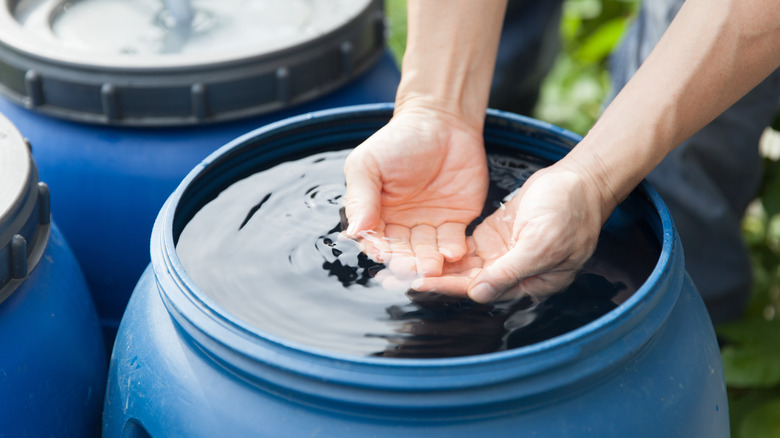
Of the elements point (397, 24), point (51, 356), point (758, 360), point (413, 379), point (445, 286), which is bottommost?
point (758, 360)

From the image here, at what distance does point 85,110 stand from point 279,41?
369 millimetres

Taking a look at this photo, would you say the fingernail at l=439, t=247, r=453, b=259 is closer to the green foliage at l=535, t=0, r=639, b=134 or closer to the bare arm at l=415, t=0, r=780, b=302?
the bare arm at l=415, t=0, r=780, b=302

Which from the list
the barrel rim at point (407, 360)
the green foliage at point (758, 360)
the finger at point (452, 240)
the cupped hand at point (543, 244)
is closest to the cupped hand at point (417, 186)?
the finger at point (452, 240)

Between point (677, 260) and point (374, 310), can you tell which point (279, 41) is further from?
point (677, 260)

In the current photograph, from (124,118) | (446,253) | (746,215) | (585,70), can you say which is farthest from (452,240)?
(585,70)

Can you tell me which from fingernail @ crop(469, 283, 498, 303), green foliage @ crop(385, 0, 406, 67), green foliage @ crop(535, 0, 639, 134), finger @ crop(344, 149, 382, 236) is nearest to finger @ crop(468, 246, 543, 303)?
fingernail @ crop(469, 283, 498, 303)

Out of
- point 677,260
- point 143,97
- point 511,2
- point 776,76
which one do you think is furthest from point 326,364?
point 511,2

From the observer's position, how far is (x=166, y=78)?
1.38 metres

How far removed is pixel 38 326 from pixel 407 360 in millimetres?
597

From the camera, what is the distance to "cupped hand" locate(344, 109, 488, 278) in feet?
4.03

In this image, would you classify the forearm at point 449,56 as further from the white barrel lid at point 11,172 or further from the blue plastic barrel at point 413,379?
the white barrel lid at point 11,172

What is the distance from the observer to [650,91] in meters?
1.14

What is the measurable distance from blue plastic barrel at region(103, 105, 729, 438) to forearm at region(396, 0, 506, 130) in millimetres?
459

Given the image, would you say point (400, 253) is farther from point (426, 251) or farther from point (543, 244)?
point (543, 244)
